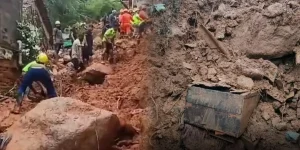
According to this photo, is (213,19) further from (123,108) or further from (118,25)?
(118,25)

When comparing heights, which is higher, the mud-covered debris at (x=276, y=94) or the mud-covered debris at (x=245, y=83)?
the mud-covered debris at (x=245, y=83)

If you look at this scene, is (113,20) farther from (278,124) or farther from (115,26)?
(278,124)

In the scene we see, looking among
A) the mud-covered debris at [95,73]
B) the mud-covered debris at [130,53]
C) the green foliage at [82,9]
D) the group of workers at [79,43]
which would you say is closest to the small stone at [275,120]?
the mud-covered debris at [95,73]

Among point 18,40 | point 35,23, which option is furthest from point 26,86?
point 35,23

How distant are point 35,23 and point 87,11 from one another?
1175mm

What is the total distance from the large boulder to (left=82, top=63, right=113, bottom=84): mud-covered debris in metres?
1.32

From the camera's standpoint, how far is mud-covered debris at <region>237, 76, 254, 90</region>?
3273mm

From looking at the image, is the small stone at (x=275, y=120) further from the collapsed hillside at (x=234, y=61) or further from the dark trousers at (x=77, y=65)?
the dark trousers at (x=77, y=65)

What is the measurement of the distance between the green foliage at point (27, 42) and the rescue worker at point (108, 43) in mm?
1000

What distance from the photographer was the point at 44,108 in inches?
121

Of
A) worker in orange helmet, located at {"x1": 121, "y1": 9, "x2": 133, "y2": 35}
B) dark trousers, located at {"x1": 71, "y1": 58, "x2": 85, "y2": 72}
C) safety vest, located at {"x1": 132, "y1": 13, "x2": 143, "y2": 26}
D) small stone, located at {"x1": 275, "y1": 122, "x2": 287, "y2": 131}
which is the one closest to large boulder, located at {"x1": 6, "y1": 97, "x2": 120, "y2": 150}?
small stone, located at {"x1": 275, "y1": 122, "x2": 287, "y2": 131}

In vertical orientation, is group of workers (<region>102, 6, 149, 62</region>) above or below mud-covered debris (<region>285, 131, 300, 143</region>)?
above

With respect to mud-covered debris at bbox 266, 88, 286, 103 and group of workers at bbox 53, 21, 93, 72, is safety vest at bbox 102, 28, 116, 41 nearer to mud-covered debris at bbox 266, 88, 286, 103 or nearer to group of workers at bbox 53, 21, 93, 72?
group of workers at bbox 53, 21, 93, 72

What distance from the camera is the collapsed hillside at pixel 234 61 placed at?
3.17 metres
